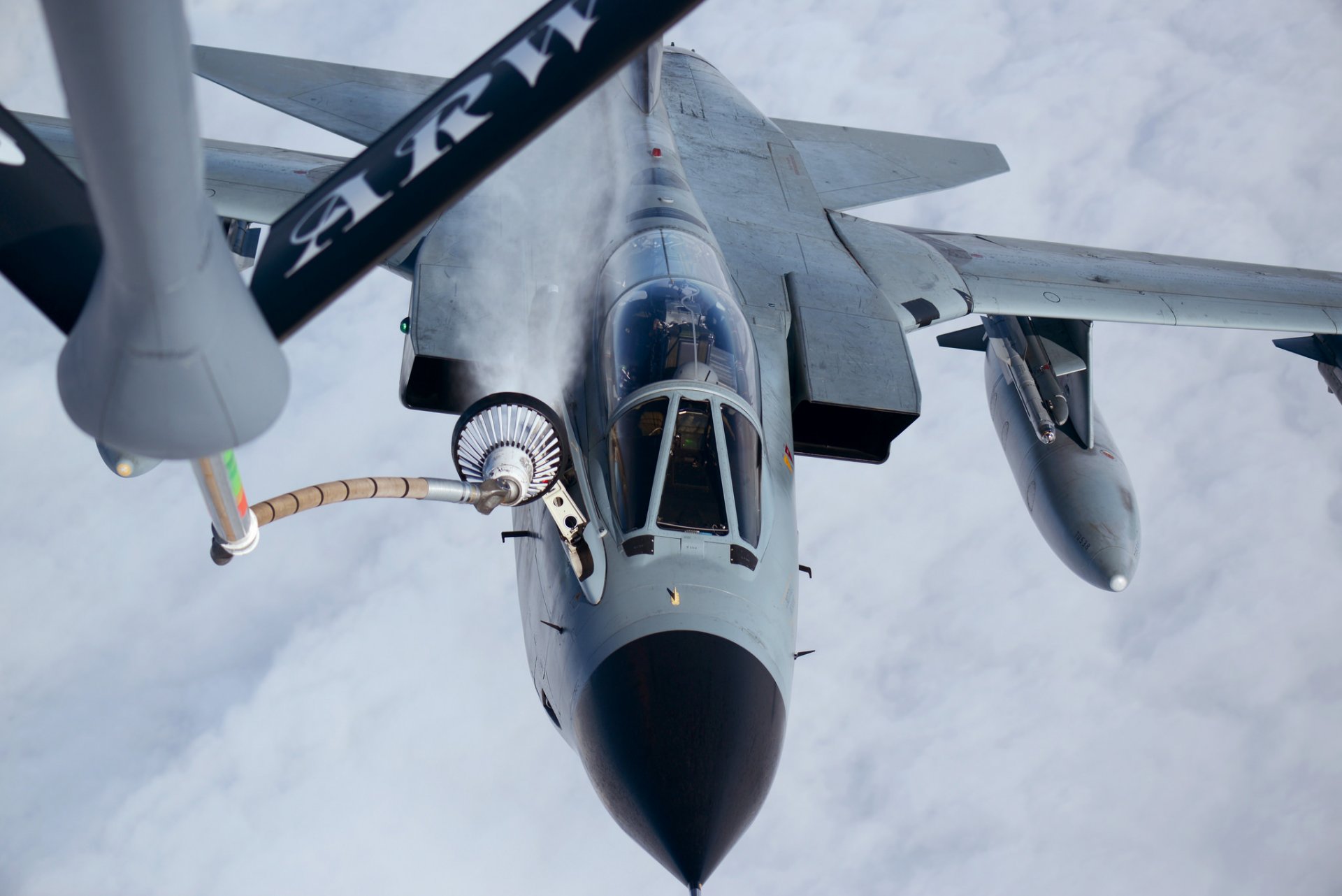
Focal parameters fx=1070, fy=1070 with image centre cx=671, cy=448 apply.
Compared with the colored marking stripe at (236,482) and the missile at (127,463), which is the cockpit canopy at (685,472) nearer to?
the missile at (127,463)

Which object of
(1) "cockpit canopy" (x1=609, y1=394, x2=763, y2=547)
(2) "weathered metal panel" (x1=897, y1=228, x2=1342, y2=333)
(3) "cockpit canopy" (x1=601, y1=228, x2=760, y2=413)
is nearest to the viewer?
(1) "cockpit canopy" (x1=609, y1=394, x2=763, y2=547)

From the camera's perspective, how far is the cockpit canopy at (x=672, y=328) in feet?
24.6

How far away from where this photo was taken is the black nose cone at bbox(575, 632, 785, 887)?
6625 millimetres

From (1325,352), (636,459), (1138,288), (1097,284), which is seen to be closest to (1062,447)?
(1097,284)

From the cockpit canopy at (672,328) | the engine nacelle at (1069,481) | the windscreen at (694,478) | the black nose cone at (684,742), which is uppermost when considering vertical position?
the cockpit canopy at (672,328)

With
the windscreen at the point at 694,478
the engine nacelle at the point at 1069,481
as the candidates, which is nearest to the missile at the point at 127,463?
the windscreen at the point at 694,478

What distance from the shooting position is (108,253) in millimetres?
2535

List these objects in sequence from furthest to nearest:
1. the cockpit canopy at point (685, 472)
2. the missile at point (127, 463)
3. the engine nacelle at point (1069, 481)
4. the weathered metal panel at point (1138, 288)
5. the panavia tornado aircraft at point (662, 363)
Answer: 1. the weathered metal panel at point (1138, 288)
2. the engine nacelle at point (1069, 481)
3. the cockpit canopy at point (685, 472)
4. the missile at point (127, 463)
5. the panavia tornado aircraft at point (662, 363)

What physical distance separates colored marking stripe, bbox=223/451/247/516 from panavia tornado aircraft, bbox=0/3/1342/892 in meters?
0.03

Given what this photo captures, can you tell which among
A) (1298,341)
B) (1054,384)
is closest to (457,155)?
(1054,384)

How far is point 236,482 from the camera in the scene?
12.1 feet

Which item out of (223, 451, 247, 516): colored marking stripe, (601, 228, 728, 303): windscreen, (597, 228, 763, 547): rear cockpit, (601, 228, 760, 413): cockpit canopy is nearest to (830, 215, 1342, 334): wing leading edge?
(601, 228, 728, 303): windscreen

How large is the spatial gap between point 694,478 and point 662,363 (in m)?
0.86

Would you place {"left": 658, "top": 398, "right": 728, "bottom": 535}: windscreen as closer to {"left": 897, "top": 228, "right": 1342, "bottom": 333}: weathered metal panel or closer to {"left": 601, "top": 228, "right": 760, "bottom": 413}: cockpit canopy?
{"left": 601, "top": 228, "right": 760, "bottom": 413}: cockpit canopy
